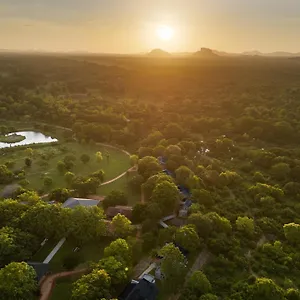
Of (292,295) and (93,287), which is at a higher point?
(93,287)

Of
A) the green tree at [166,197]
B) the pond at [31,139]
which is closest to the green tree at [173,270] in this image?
the green tree at [166,197]

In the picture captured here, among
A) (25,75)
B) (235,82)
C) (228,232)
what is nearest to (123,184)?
(228,232)

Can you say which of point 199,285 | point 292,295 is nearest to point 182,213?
point 199,285

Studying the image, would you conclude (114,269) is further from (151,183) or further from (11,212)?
(151,183)

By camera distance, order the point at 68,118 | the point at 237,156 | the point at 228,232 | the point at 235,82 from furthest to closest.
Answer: the point at 235,82, the point at 68,118, the point at 237,156, the point at 228,232

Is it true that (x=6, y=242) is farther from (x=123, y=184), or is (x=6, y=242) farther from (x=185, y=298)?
(x=123, y=184)

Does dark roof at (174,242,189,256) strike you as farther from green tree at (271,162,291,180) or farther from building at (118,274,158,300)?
green tree at (271,162,291,180)
